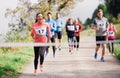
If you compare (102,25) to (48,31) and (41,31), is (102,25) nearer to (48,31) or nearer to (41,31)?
(48,31)

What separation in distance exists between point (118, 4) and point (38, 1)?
23007 mm

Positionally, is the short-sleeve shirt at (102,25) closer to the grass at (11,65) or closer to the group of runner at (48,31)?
the group of runner at (48,31)

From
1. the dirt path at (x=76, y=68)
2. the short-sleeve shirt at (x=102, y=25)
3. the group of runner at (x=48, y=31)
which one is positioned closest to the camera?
the dirt path at (x=76, y=68)

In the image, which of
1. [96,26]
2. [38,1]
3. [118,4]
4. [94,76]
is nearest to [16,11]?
[38,1]

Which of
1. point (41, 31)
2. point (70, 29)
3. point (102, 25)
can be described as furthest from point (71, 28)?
point (41, 31)

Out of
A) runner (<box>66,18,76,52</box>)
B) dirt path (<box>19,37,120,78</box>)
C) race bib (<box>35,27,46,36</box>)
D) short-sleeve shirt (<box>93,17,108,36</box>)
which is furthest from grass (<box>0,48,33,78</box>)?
short-sleeve shirt (<box>93,17,108,36</box>)

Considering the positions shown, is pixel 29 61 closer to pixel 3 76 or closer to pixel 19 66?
pixel 19 66

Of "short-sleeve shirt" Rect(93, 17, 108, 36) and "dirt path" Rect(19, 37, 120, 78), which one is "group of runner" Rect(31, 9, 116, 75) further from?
"dirt path" Rect(19, 37, 120, 78)

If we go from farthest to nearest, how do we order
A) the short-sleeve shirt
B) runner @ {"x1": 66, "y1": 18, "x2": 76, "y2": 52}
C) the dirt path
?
runner @ {"x1": 66, "y1": 18, "x2": 76, "y2": 52}
the short-sleeve shirt
the dirt path

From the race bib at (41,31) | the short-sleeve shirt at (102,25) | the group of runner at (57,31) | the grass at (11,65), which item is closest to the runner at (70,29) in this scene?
the group of runner at (57,31)

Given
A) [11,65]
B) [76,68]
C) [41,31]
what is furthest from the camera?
[11,65]

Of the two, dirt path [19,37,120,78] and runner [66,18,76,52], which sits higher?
runner [66,18,76,52]

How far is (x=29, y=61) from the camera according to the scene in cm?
1711

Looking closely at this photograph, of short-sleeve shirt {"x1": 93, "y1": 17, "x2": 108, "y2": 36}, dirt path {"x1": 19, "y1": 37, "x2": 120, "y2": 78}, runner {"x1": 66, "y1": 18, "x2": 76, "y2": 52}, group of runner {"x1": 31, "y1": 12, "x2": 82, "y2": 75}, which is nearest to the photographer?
dirt path {"x1": 19, "y1": 37, "x2": 120, "y2": 78}
